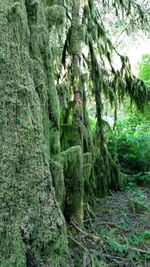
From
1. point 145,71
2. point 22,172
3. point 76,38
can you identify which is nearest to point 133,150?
point 145,71

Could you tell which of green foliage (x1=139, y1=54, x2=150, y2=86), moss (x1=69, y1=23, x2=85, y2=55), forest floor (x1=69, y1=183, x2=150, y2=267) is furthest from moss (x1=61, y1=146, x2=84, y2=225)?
green foliage (x1=139, y1=54, x2=150, y2=86)

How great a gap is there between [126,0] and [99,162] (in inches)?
144

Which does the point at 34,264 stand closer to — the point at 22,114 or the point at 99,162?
the point at 22,114

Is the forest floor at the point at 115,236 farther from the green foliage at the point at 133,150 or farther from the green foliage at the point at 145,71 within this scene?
the green foliage at the point at 145,71

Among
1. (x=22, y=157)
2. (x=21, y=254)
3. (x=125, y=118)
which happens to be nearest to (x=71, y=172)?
(x=22, y=157)

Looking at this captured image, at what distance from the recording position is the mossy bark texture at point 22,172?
99.3 inches

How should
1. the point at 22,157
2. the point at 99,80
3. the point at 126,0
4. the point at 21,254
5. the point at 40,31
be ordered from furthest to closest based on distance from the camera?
the point at 126,0, the point at 99,80, the point at 40,31, the point at 22,157, the point at 21,254

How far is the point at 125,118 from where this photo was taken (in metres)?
10.6

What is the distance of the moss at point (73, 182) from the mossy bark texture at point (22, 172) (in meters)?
1.32

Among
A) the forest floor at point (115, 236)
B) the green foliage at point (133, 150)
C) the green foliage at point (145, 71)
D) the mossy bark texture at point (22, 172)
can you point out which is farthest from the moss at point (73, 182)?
the green foliage at point (145, 71)

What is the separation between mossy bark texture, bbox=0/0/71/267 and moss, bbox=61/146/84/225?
4.33 feet

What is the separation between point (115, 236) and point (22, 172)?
2066 millimetres

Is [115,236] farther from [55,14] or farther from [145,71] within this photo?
[145,71]

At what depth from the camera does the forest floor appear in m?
3.41
